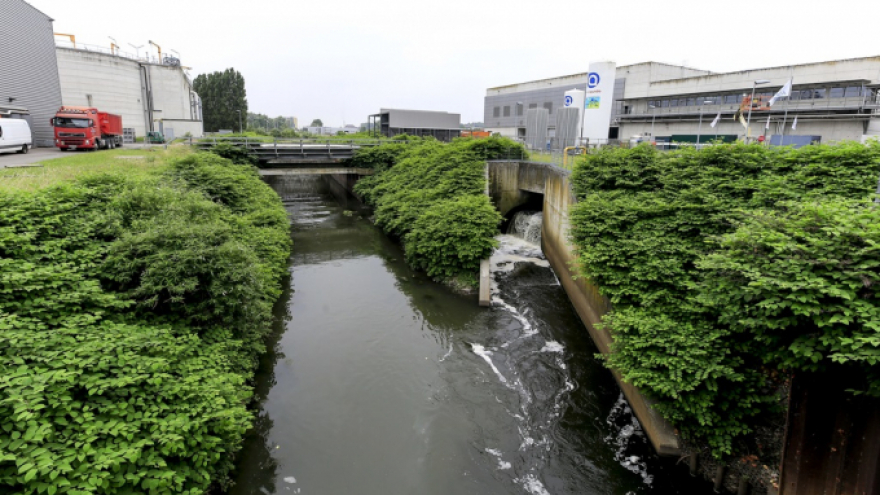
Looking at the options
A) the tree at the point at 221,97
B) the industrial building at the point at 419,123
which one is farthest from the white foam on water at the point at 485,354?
the tree at the point at 221,97

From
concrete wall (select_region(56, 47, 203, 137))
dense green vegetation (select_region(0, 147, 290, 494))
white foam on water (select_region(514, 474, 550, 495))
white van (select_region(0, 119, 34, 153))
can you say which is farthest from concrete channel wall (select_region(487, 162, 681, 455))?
concrete wall (select_region(56, 47, 203, 137))

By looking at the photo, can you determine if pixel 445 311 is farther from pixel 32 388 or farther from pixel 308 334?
pixel 32 388

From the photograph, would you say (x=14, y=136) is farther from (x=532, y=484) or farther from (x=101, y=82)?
(x=532, y=484)

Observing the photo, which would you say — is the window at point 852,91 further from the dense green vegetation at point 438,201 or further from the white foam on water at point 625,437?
the white foam on water at point 625,437

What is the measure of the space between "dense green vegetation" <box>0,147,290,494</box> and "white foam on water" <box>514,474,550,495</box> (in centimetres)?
545

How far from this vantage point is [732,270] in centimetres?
779

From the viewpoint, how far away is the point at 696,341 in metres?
8.98

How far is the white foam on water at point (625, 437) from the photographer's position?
9.57 m

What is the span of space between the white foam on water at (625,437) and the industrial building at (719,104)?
1284 cm

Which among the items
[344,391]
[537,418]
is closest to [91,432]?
[344,391]

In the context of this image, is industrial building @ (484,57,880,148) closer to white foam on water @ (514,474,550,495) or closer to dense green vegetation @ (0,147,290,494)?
white foam on water @ (514,474,550,495)

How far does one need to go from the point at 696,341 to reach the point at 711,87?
44777mm

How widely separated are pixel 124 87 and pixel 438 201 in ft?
162

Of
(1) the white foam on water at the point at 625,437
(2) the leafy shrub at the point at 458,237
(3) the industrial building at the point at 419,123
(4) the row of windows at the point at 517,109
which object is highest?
(4) the row of windows at the point at 517,109
